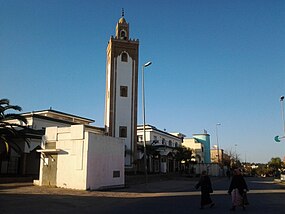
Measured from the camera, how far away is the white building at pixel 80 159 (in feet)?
73.4

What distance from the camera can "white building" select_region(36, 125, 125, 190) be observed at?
22.4 meters

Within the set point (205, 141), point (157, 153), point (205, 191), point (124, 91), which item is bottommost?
point (205, 191)

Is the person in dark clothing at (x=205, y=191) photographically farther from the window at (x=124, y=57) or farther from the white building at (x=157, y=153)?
the window at (x=124, y=57)

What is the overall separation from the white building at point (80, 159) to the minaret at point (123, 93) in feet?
64.1

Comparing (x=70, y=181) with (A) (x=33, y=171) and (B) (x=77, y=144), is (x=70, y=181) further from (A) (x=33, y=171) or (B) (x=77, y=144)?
(A) (x=33, y=171)

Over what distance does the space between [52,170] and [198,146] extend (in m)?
66.0

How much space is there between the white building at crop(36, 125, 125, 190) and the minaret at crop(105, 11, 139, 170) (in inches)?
769

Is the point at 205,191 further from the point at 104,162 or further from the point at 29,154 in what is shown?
the point at 29,154

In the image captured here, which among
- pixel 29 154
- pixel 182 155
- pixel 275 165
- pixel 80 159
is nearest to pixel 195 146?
pixel 275 165

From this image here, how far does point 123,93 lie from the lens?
46.7 m

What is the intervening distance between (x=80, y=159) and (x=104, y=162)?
2172mm

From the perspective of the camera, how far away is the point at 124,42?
161 ft

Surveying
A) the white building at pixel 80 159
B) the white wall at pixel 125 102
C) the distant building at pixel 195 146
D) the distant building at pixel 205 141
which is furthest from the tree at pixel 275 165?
the white building at pixel 80 159

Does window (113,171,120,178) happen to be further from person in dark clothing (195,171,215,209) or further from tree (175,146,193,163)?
tree (175,146,193,163)
